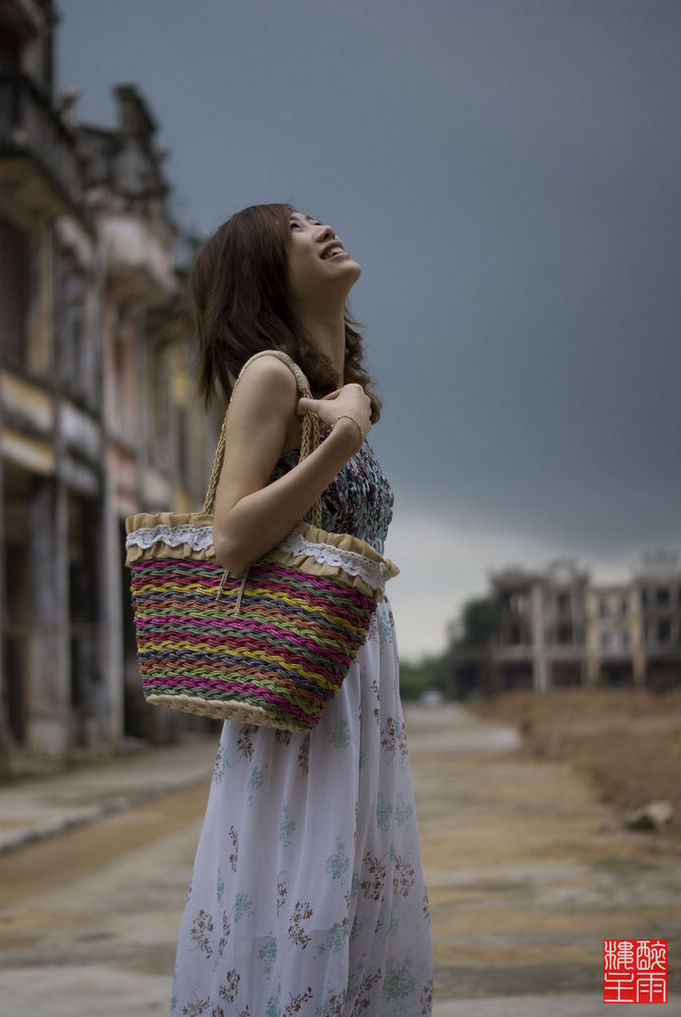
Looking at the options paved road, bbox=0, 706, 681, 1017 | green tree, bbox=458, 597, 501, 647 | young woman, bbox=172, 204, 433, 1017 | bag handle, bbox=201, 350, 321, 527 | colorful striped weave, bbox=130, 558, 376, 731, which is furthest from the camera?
green tree, bbox=458, 597, 501, 647

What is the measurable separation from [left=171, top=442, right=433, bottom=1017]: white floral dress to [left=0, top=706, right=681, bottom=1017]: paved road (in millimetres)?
1502

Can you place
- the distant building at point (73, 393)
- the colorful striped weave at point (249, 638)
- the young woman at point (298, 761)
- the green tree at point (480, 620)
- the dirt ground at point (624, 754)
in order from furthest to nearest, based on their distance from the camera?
the green tree at point (480, 620) → the distant building at point (73, 393) → the dirt ground at point (624, 754) → the young woman at point (298, 761) → the colorful striped weave at point (249, 638)

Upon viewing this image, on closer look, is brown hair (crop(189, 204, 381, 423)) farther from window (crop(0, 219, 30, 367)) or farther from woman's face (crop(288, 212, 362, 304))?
window (crop(0, 219, 30, 367))

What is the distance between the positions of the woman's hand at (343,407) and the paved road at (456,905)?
2235 millimetres

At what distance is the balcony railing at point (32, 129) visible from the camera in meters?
16.6

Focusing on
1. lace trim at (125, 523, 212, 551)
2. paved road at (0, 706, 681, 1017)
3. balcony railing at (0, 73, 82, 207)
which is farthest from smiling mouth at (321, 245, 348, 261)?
balcony railing at (0, 73, 82, 207)

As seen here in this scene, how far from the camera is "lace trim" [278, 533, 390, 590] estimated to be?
8.08 feet

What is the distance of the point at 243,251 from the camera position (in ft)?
9.40

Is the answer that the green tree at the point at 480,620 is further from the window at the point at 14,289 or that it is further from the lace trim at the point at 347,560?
the lace trim at the point at 347,560

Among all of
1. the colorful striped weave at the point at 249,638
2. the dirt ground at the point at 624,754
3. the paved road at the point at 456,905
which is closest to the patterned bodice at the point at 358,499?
the colorful striped weave at the point at 249,638
